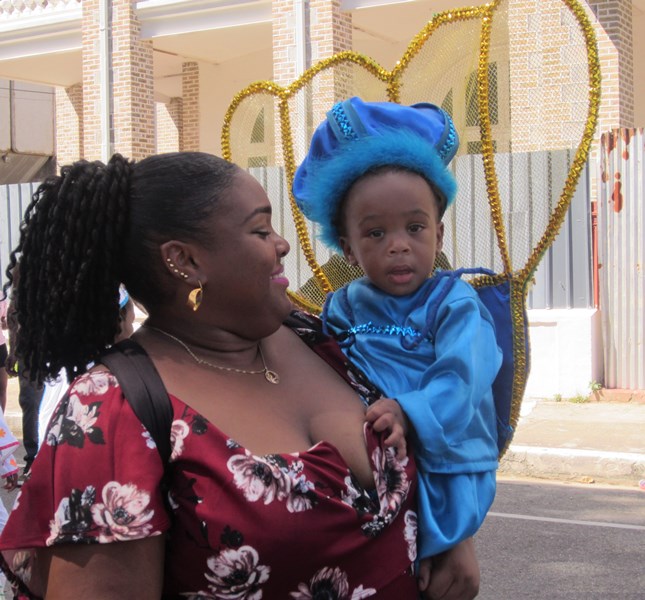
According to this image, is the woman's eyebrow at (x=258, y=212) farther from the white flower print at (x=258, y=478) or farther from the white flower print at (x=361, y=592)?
the white flower print at (x=361, y=592)

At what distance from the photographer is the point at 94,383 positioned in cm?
166

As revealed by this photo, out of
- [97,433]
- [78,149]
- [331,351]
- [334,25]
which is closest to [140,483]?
[97,433]

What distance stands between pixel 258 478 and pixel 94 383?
12.4 inches

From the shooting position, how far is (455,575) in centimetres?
199

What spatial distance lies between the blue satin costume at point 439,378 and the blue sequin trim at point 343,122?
0.34 meters

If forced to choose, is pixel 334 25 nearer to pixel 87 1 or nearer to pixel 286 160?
pixel 87 1

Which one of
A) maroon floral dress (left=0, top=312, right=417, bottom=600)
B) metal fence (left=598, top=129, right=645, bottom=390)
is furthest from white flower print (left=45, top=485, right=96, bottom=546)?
metal fence (left=598, top=129, right=645, bottom=390)

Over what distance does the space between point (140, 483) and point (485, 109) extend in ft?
4.43

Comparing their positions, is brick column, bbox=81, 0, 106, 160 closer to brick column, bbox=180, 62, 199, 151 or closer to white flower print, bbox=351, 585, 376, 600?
brick column, bbox=180, 62, 199, 151

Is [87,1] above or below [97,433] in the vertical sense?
above

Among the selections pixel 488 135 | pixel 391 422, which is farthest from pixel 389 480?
pixel 488 135

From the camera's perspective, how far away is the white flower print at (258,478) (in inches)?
64.1

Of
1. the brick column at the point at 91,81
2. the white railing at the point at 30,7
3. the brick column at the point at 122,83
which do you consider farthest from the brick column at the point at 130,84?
the white railing at the point at 30,7

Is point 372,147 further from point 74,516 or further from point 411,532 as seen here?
point 74,516
